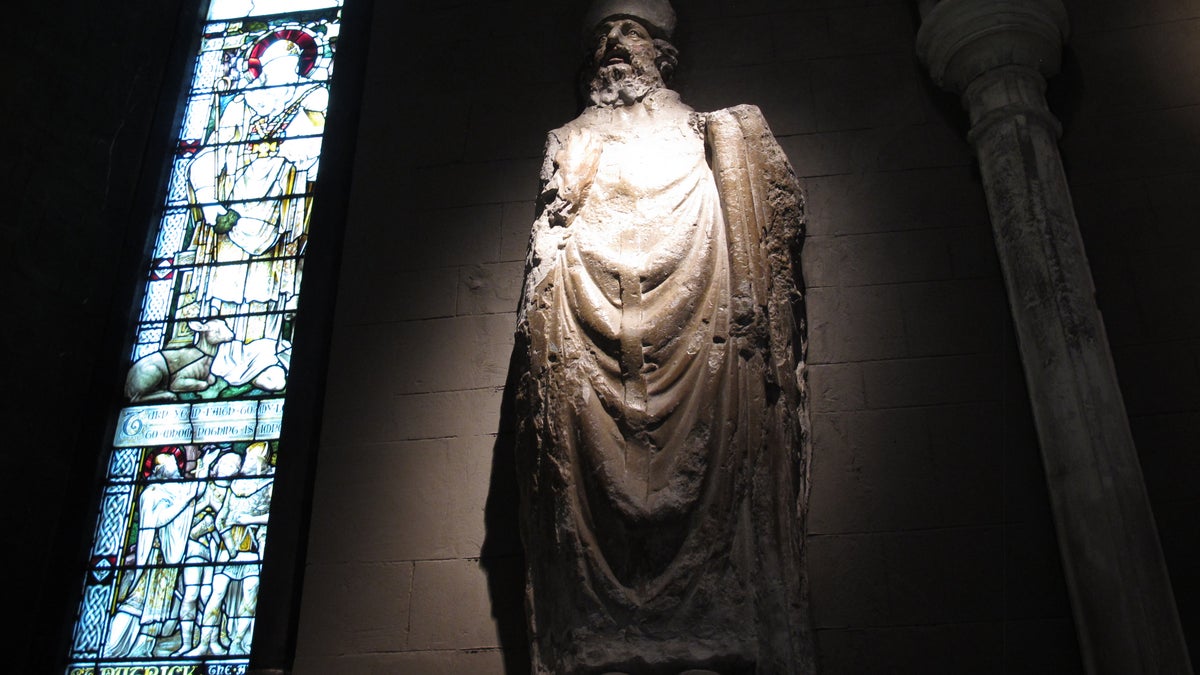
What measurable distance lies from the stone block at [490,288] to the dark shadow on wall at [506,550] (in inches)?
10.6

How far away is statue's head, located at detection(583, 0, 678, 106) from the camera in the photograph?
316 cm

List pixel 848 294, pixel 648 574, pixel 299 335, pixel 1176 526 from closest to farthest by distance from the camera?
pixel 648 574 < pixel 1176 526 < pixel 848 294 < pixel 299 335

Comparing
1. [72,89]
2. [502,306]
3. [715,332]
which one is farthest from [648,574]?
[72,89]

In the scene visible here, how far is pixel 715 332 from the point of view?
2504 mm

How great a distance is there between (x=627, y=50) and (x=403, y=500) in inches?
59.8

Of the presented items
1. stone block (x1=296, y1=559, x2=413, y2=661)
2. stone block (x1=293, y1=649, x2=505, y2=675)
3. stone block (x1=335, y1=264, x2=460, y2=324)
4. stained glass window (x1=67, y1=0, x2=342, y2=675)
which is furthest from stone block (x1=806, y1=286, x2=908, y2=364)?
stained glass window (x1=67, y1=0, x2=342, y2=675)

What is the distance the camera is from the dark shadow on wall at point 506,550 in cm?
278

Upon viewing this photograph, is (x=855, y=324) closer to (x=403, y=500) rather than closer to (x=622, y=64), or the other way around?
(x=622, y=64)

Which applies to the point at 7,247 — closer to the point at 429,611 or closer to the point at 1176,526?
the point at 429,611

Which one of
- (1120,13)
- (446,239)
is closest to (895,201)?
(1120,13)

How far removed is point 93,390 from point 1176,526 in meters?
3.37

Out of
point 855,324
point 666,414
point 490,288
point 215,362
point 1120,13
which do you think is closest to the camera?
point 666,414

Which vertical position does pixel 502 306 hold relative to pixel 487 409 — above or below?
above

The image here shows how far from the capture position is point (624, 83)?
316 centimetres
